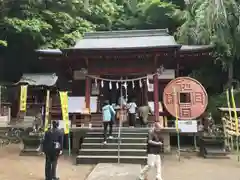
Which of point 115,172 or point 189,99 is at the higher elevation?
point 189,99

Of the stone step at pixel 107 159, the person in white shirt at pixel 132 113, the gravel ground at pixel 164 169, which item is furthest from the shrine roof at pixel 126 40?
the gravel ground at pixel 164 169

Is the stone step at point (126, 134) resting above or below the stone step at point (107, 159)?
above

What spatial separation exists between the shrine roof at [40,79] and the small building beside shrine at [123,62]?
226 inches

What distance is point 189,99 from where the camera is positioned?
13781mm

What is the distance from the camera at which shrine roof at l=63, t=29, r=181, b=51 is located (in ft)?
45.2

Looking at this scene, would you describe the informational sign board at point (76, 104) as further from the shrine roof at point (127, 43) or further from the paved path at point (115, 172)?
the paved path at point (115, 172)

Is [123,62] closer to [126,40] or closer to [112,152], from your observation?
[126,40]

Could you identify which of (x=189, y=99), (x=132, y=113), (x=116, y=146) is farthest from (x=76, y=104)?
(x=189, y=99)

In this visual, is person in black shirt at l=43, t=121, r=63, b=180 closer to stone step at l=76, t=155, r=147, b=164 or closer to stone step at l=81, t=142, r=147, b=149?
stone step at l=76, t=155, r=147, b=164

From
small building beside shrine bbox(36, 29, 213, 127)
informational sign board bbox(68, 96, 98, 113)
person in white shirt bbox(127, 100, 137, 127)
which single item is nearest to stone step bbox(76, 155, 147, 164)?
small building beside shrine bbox(36, 29, 213, 127)

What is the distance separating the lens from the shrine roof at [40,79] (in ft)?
72.8

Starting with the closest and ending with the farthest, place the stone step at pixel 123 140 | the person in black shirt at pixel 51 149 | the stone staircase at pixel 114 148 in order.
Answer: the person in black shirt at pixel 51 149
the stone staircase at pixel 114 148
the stone step at pixel 123 140

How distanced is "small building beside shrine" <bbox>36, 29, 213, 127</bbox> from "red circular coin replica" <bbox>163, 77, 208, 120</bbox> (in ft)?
2.09

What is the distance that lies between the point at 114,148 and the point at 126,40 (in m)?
6.64
